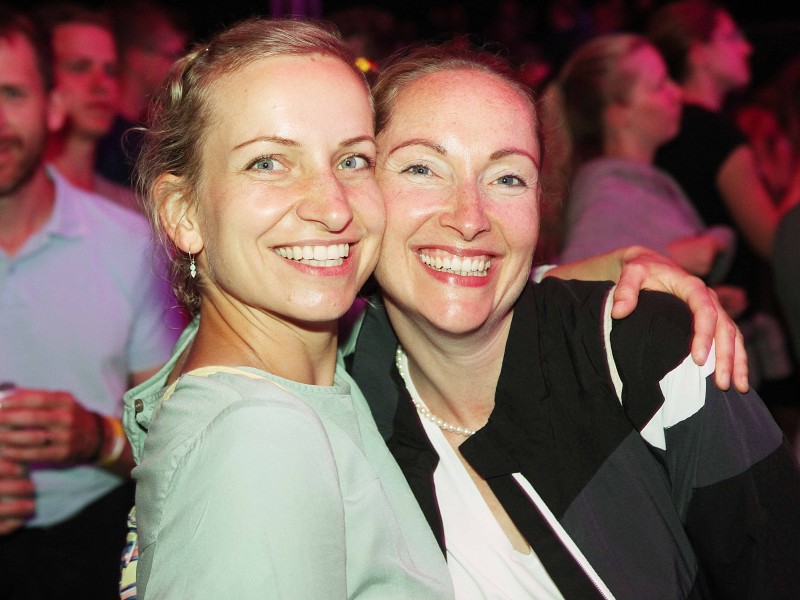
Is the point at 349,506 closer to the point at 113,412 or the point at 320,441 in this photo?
the point at 320,441

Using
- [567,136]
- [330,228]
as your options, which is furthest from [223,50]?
[567,136]

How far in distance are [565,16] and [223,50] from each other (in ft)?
23.0

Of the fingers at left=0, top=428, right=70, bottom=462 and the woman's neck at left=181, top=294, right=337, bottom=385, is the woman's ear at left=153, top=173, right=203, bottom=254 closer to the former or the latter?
the woman's neck at left=181, top=294, right=337, bottom=385

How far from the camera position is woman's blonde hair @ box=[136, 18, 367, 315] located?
151 cm

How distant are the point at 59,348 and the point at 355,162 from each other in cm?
140

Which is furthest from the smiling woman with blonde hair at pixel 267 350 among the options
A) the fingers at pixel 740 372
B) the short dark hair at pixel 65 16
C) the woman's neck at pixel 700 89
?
the woman's neck at pixel 700 89

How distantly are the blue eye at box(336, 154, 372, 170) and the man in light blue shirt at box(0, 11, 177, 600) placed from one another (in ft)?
3.98

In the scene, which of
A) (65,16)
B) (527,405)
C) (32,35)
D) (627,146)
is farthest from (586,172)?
(65,16)

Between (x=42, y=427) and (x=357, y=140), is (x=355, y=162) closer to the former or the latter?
(x=357, y=140)

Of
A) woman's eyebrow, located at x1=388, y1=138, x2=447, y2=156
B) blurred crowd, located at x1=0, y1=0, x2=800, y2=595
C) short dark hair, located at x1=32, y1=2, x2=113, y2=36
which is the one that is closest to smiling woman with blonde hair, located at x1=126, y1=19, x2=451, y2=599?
woman's eyebrow, located at x1=388, y1=138, x2=447, y2=156

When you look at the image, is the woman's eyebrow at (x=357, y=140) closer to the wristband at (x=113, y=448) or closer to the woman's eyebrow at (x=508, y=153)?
the woman's eyebrow at (x=508, y=153)

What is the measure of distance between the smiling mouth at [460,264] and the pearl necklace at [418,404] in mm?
332

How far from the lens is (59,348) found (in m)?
2.54

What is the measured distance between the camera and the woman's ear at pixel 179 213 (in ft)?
5.16
